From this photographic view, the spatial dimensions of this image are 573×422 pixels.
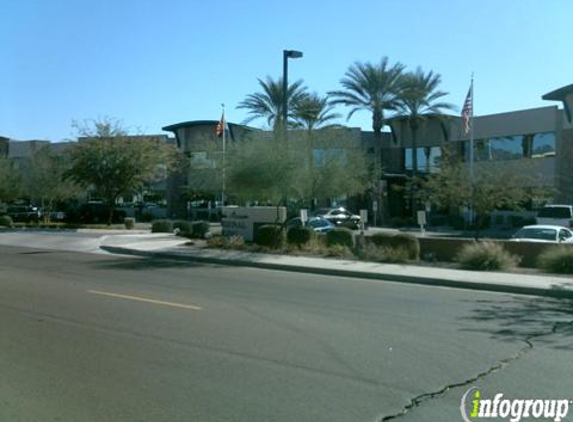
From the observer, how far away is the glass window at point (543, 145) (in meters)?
47.5

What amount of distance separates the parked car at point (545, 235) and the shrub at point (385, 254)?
364 centimetres

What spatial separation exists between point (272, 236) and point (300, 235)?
1.08 m

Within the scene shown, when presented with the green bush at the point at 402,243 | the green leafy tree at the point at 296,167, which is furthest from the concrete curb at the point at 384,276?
the green leafy tree at the point at 296,167

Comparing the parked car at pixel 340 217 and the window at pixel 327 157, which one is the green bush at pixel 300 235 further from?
the parked car at pixel 340 217

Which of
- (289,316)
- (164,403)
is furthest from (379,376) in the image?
(289,316)

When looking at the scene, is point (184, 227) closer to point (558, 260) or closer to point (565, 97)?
point (558, 260)

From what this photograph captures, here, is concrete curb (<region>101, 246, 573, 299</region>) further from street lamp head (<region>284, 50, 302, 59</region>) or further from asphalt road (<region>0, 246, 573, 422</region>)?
street lamp head (<region>284, 50, 302, 59</region>)

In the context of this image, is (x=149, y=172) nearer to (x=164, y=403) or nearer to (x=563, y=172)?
(x=563, y=172)

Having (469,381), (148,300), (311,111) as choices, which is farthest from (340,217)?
(469,381)

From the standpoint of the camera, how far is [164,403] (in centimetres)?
607

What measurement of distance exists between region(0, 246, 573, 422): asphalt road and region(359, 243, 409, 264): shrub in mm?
5928

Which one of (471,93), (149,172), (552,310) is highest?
(471,93)

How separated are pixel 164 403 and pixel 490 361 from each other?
3.92 metres

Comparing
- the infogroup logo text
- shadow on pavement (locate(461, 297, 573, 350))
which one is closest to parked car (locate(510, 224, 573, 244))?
shadow on pavement (locate(461, 297, 573, 350))
